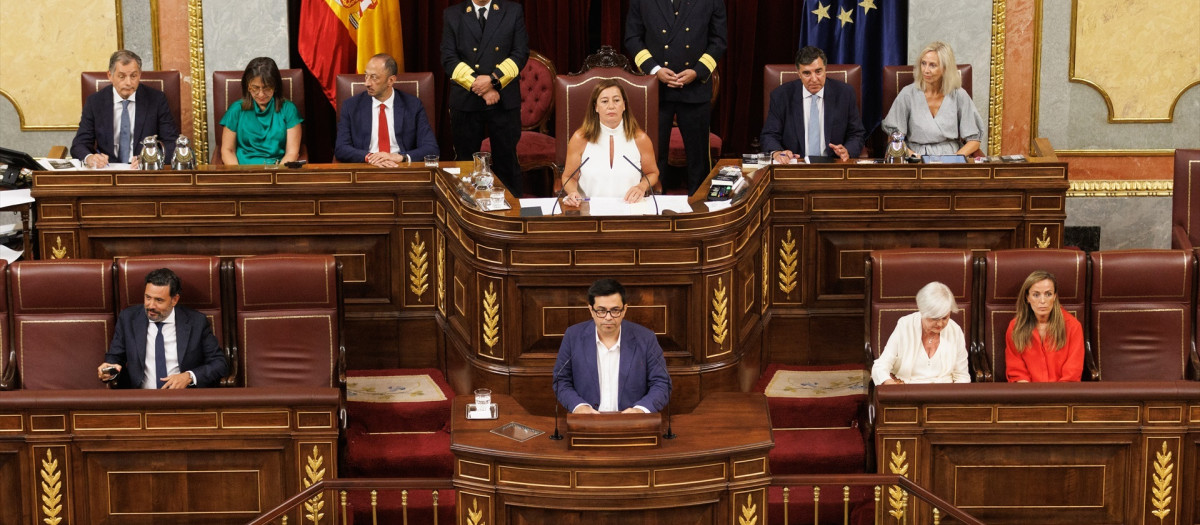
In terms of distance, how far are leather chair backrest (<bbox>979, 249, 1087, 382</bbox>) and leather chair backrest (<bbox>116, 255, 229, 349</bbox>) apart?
3.09 metres

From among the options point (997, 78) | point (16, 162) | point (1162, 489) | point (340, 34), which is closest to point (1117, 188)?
point (997, 78)

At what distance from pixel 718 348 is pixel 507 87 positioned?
2.19 meters

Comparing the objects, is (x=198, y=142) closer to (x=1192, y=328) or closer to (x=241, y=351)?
(x=241, y=351)

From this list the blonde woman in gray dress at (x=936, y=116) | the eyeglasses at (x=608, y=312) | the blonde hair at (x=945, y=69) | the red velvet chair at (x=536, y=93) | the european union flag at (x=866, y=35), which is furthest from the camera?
the red velvet chair at (x=536, y=93)

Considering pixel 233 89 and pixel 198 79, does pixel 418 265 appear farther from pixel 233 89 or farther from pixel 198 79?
pixel 198 79

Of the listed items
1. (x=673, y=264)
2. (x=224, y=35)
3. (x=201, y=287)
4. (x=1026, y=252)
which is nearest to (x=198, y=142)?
(x=224, y=35)

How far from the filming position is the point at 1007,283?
6191mm

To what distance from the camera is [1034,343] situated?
6023mm

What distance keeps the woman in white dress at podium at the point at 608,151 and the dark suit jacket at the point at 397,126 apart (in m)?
0.97

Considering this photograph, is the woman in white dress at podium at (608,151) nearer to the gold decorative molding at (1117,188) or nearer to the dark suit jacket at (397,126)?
the dark suit jacket at (397,126)

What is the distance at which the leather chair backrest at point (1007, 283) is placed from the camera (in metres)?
6.20

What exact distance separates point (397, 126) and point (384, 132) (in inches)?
2.7

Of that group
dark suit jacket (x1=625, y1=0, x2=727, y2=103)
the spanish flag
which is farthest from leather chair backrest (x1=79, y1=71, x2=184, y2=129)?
dark suit jacket (x1=625, y1=0, x2=727, y2=103)

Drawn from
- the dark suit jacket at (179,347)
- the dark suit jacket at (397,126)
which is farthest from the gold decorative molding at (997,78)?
the dark suit jacket at (179,347)
